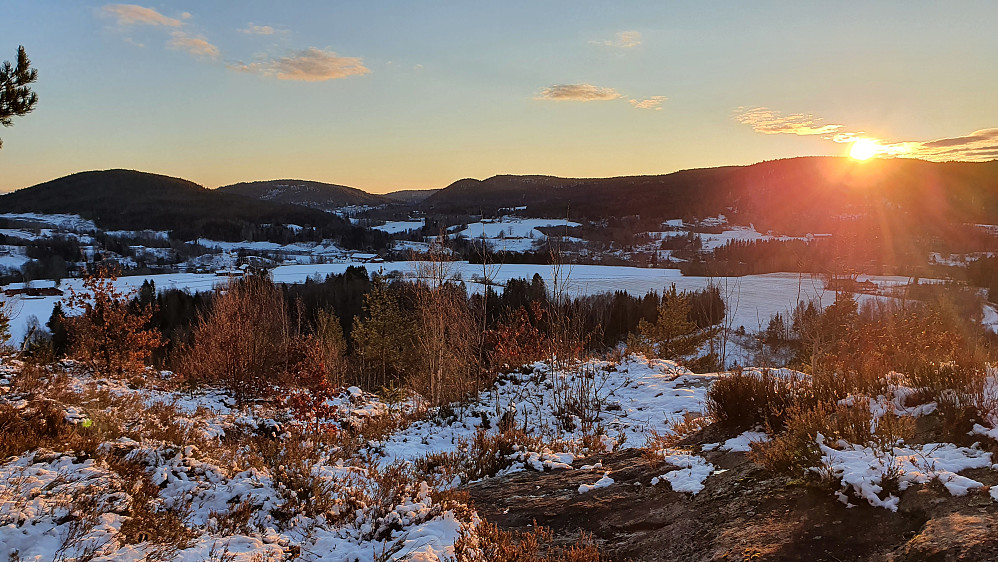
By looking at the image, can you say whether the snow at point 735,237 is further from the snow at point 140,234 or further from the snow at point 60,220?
the snow at point 60,220

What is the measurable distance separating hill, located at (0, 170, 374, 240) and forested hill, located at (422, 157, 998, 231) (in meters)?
62.2

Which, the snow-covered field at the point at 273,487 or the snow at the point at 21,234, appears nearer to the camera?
the snow-covered field at the point at 273,487

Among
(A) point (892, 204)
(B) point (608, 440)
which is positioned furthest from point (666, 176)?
(B) point (608, 440)

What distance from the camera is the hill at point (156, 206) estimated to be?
14988 centimetres

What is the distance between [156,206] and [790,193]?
662 ft

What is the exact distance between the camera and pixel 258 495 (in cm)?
513

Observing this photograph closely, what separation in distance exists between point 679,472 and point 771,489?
1.15 m

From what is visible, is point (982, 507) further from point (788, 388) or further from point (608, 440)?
point (608, 440)

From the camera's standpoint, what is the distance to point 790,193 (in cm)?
16150

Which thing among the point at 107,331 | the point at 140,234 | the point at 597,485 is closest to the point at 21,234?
the point at 140,234

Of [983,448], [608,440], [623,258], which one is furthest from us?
[623,258]

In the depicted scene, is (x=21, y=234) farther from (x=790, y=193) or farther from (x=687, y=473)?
(x=790, y=193)

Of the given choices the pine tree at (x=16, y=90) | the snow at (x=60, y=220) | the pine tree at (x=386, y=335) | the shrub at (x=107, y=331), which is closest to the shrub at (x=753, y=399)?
the pine tree at (x=16, y=90)

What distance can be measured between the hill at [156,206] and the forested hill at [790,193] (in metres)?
62.2
